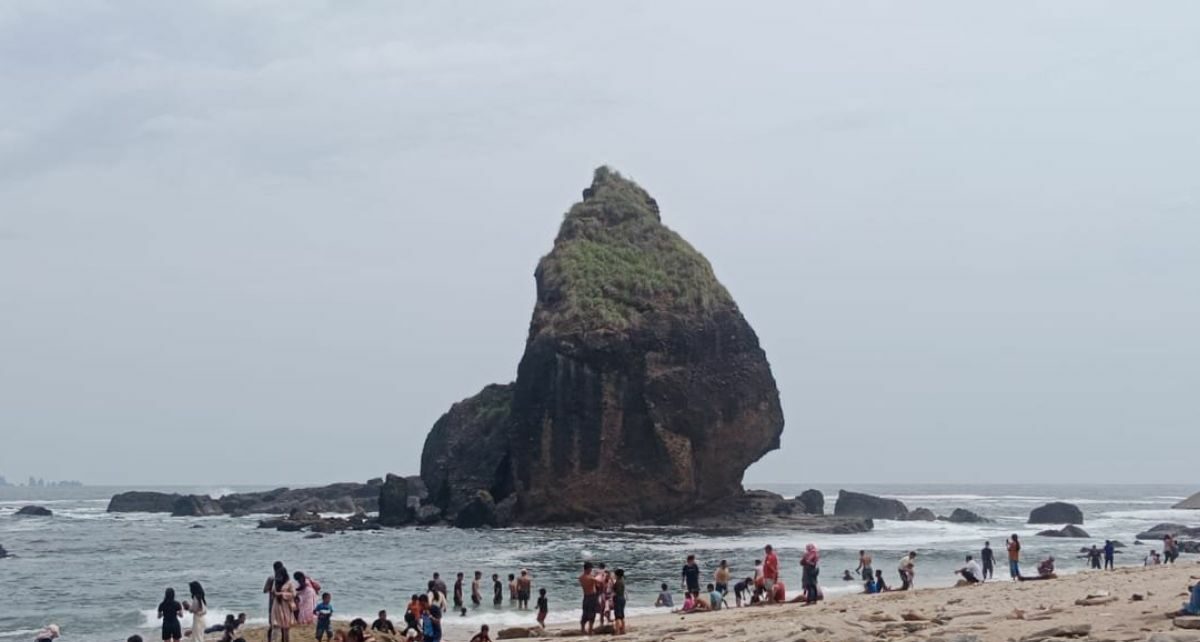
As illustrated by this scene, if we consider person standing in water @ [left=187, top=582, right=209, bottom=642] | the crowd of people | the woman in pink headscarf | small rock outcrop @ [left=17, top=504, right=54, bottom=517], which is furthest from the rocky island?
person standing in water @ [left=187, top=582, right=209, bottom=642]

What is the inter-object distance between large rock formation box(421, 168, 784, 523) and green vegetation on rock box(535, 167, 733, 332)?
0.34ft

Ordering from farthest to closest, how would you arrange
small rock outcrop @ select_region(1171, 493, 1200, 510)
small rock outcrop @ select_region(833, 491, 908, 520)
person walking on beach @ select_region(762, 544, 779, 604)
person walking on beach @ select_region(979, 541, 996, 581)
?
1. small rock outcrop @ select_region(1171, 493, 1200, 510)
2. small rock outcrop @ select_region(833, 491, 908, 520)
3. person walking on beach @ select_region(979, 541, 996, 581)
4. person walking on beach @ select_region(762, 544, 779, 604)

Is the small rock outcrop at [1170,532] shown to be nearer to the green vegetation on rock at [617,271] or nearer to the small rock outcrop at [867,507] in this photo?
the small rock outcrop at [867,507]

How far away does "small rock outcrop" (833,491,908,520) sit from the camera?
281 feet

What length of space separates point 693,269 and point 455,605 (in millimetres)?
46094

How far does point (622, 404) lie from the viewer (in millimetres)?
68750

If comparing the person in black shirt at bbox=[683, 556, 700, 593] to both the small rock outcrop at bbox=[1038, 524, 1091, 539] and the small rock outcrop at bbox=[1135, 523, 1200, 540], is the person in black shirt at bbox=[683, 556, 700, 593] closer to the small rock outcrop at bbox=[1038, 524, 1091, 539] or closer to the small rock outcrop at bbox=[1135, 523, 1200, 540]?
the small rock outcrop at bbox=[1038, 524, 1091, 539]

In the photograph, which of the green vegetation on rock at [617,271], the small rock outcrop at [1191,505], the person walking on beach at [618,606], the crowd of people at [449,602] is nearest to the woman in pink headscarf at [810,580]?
the crowd of people at [449,602]

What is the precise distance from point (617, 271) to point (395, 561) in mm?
30883

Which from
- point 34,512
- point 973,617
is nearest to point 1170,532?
point 973,617

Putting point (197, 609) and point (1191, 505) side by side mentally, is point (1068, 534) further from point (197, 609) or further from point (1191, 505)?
point (197, 609)

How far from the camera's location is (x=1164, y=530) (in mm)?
63062

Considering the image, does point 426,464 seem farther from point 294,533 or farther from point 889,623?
point 889,623

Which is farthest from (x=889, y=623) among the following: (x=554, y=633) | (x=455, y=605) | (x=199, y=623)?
(x=455, y=605)
